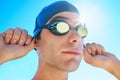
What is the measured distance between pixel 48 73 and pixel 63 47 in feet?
2.21

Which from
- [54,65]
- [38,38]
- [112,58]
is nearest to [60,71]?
[54,65]

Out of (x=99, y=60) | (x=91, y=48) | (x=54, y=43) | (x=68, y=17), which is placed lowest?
(x=99, y=60)

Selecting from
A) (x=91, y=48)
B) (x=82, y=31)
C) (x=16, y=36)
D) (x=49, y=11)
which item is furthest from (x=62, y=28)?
(x=91, y=48)

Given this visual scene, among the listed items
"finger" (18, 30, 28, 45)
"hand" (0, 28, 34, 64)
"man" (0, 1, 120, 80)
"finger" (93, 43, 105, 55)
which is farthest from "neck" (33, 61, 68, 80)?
"finger" (93, 43, 105, 55)

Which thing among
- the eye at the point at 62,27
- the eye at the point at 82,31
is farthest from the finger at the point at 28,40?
the eye at the point at 82,31

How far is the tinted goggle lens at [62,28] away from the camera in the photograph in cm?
595

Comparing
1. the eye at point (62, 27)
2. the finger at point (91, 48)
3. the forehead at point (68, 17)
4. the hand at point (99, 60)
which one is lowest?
the hand at point (99, 60)

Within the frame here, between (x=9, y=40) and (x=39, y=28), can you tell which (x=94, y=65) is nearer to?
(x=39, y=28)

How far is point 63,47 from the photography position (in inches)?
234

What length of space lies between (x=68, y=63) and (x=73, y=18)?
91 cm

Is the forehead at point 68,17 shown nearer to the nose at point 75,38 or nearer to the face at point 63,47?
the face at point 63,47

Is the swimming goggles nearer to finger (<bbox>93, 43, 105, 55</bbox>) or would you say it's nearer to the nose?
the nose

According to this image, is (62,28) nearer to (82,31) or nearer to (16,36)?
(82,31)

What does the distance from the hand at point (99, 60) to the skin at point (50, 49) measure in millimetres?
570
